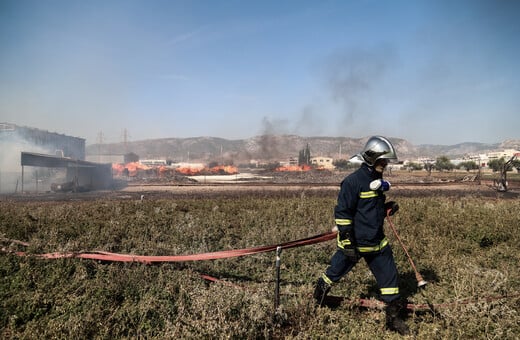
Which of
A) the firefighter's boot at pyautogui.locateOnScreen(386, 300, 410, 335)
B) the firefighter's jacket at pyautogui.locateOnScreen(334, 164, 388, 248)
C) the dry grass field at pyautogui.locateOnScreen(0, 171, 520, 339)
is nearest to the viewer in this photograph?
the dry grass field at pyautogui.locateOnScreen(0, 171, 520, 339)

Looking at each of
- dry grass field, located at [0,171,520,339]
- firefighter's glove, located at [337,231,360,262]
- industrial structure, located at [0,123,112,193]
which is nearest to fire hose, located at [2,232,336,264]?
dry grass field, located at [0,171,520,339]

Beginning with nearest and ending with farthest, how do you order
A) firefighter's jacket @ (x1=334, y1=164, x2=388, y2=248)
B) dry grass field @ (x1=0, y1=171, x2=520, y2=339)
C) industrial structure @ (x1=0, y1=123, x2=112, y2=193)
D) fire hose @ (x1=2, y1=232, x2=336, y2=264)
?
dry grass field @ (x1=0, y1=171, x2=520, y2=339) < firefighter's jacket @ (x1=334, y1=164, x2=388, y2=248) < fire hose @ (x1=2, y1=232, x2=336, y2=264) < industrial structure @ (x1=0, y1=123, x2=112, y2=193)

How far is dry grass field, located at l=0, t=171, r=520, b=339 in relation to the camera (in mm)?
3564

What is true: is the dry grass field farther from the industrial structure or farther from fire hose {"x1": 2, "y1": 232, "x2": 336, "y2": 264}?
the industrial structure

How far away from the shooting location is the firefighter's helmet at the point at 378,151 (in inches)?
155

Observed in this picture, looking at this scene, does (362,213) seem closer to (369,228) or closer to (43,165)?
(369,228)

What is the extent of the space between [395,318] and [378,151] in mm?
1901

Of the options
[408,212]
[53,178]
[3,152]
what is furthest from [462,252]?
[3,152]

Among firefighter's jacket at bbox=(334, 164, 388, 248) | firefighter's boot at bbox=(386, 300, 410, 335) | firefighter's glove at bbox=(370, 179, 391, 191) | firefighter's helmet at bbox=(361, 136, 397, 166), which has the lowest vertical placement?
firefighter's boot at bbox=(386, 300, 410, 335)

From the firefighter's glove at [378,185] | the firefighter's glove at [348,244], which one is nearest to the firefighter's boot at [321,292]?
the firefighter's glove at [348,244]

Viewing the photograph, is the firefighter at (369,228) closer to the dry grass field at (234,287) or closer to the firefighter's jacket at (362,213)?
the firefighter's jacket at (362,213)

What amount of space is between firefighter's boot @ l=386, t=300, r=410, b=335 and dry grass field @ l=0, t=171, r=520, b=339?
0.11m

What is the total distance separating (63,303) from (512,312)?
16.9ft

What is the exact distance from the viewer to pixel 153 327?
365 cm
